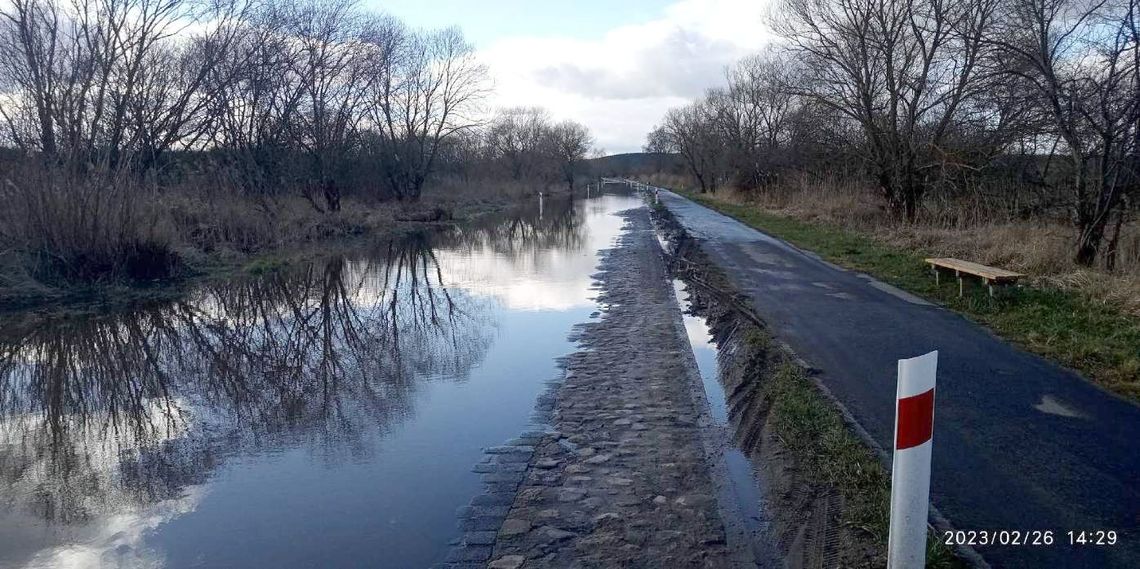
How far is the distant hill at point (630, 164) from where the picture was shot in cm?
12038

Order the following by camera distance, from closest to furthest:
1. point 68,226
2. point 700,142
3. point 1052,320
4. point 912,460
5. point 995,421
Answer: point 912,460
point 995,421
point 1052,320
point 68,226
point 700,142

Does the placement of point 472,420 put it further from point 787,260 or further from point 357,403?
point 787,260

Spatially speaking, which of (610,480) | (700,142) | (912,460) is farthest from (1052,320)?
(700,142)

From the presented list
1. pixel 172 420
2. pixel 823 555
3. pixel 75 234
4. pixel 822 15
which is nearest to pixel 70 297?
pixel 75 234

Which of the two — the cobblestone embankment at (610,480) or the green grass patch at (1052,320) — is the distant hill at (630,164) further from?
the cobblestone embankment at (610,480)

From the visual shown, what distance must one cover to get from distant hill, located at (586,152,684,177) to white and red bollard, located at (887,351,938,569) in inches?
4235

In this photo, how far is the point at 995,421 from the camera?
247 inches

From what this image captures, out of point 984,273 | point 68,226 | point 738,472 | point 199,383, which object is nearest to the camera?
point 738,472

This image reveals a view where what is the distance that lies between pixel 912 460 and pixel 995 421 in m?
3.55

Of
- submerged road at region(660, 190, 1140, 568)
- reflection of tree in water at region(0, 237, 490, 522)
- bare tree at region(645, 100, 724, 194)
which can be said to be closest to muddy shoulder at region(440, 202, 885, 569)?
submerged road at region(660, 190, 1140, 568)

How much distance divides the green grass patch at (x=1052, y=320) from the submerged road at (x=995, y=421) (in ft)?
0.90

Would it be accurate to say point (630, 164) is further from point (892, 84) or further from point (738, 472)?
point (738, 472)

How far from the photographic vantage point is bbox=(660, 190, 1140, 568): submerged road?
4.47 meters

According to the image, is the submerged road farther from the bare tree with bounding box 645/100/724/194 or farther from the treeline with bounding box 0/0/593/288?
the bare tree with bounding box 645/100/724/194
